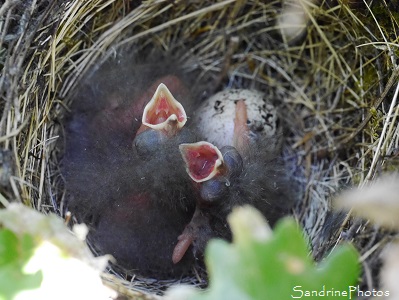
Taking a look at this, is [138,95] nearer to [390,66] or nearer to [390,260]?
[390,66]

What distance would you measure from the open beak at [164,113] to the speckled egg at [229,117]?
208 millimetres

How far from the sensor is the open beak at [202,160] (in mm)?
1534

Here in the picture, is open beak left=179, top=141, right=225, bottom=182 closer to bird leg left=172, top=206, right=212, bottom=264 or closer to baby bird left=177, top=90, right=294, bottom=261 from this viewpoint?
baby bird left=177, top=90, right=294, bottom=261

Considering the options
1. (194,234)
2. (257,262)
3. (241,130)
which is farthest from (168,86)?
(257,262)

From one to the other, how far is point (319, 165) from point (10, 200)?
3.83ft

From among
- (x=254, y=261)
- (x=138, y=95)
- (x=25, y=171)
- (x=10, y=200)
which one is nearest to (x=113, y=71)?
(x=138, y=95)

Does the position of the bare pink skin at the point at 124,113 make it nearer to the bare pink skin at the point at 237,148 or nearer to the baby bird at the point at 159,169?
the baby bird at the point at 159,169

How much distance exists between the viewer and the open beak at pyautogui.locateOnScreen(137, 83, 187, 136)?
5.27 ft

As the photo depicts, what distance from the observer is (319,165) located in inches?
78.2

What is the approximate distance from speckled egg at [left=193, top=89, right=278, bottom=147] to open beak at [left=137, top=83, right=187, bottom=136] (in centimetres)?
21

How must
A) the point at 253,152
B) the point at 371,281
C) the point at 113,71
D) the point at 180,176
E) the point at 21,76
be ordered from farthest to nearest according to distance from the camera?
the point at 113,71, the point at 253,152, the point at 180,176, the point at 21,76, the point at 371,281

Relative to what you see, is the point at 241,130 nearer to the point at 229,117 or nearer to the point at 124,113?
the point at 229,117

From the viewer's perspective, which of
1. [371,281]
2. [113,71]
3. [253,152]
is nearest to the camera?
[371,281]

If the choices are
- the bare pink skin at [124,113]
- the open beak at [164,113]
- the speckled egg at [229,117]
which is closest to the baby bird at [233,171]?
the speckled egg at [229,117]
